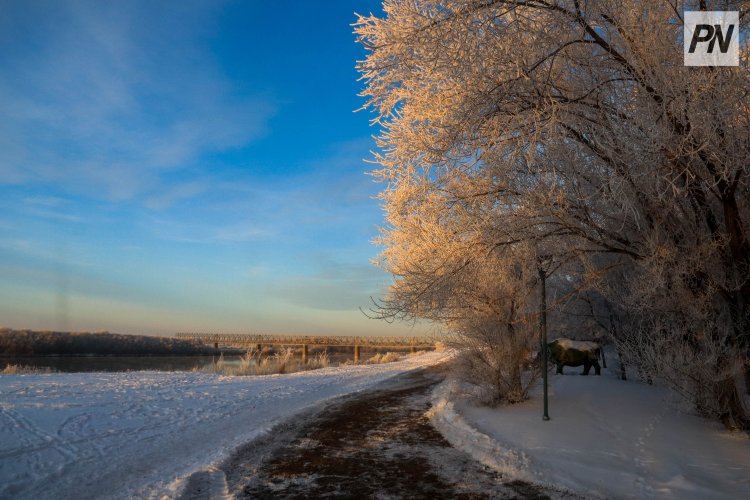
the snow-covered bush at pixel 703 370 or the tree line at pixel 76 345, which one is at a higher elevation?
the snow-covered bush at pixel 703 370

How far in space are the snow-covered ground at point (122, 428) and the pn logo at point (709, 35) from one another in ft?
24.5

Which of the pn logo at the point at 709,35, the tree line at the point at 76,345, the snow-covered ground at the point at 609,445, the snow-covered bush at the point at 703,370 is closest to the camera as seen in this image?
the snow-covered ground at the point at 609,445

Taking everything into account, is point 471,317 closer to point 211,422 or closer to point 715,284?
point 715,284

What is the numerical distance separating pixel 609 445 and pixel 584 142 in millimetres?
3982

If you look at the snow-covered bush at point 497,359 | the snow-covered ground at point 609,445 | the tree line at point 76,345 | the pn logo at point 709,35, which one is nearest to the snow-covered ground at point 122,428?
the snow-covered ground at point 609,445

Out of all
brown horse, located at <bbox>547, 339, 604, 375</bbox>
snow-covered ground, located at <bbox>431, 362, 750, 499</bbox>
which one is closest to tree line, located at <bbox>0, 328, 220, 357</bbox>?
brown horse, located at <bbox>547, 339, 604, 375</bbox>

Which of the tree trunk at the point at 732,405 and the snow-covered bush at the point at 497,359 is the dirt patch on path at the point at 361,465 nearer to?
the snow-covered bush at the point at 497,359

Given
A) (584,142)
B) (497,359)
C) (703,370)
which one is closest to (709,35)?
(584,142)

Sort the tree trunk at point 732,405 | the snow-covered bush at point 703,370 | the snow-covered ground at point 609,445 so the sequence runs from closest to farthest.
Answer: the snow-covered ground at point 609,445, the snow-covered bush at point 703,370, the tree trunk at point 732,405

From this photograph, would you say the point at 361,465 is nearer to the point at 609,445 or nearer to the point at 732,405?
the point at 609,445

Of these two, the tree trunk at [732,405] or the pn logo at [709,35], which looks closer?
the pn logo at [709,35]

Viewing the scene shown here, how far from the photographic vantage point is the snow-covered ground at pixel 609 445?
215 inches

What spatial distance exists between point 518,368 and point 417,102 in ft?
18.0

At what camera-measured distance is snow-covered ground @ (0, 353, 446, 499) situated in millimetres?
5734
